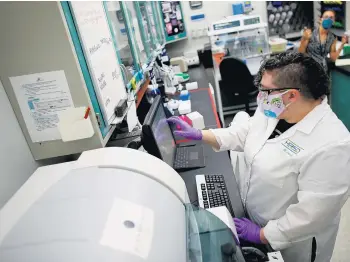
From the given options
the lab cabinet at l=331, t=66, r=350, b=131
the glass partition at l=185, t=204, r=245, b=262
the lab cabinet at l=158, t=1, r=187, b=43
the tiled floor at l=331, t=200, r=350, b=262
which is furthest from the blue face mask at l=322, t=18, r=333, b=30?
the glass partition at l=185, t=204, r=245, b=262

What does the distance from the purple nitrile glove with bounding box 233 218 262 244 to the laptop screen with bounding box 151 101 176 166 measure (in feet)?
1.61

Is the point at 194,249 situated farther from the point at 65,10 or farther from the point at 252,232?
the point at 65,10

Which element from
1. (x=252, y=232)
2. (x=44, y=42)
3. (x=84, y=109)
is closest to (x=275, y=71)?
(x=252, y=232)

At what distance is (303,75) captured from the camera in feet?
3.88

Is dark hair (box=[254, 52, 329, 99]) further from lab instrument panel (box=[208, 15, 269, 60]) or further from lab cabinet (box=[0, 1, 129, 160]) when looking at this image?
lab instrument panel (box=[208, 15, 269, 60])

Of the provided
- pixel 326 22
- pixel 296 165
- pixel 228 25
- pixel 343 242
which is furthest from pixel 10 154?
pixel 326 22

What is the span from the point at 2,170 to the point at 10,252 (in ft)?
1.51

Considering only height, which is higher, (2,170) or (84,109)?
(84,109)

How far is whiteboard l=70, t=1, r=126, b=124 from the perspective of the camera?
112 cm

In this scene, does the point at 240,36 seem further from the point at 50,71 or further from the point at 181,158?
the point at 50,71

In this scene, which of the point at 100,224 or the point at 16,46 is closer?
the point at 100,224

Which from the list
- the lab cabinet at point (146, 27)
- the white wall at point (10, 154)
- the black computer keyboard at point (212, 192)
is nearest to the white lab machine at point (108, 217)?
the white wall at point (10, 154)

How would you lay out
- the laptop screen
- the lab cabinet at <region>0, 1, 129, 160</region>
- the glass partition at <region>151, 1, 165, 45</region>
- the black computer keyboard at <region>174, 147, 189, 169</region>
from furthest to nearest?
the glass partition at <region>151, 1, 165, 45</region>, the black computer keyboard at <region>174, 147, 189, 169</region>, the laptop screen, the lab cabinet at <region>0, 1, 129, 160</region>

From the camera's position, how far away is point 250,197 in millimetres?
1366
